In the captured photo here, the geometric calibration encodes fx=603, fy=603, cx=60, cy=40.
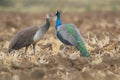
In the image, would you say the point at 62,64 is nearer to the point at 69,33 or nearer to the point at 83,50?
the point at 83,50

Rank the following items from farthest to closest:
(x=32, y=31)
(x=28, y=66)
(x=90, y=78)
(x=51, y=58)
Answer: (x=32, y=31)
(x=51, y=58)
(x=28, y=66)
(x=90, y=78)

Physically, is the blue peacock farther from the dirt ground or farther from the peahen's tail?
the dirt ground

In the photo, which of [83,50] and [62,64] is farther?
[83,50]

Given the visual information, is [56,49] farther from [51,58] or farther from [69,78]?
[69,78]

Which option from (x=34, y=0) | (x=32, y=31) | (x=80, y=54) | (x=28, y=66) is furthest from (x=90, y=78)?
(x=34, y=0)

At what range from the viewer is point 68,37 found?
11.6 meters

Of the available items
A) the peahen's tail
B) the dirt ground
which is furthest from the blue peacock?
the dirt ground

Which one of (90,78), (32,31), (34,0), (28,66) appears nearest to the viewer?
(90,78)

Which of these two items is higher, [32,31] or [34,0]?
[34,0]

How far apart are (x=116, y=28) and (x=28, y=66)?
10.5 meters

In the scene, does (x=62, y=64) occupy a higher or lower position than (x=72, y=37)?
lower

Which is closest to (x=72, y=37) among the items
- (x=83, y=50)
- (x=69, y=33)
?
(x=69, y=33)

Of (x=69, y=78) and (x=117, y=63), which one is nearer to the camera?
(x=69, y=78)

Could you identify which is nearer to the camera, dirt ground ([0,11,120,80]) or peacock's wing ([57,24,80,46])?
dirt ground ([0,11,120,80])
